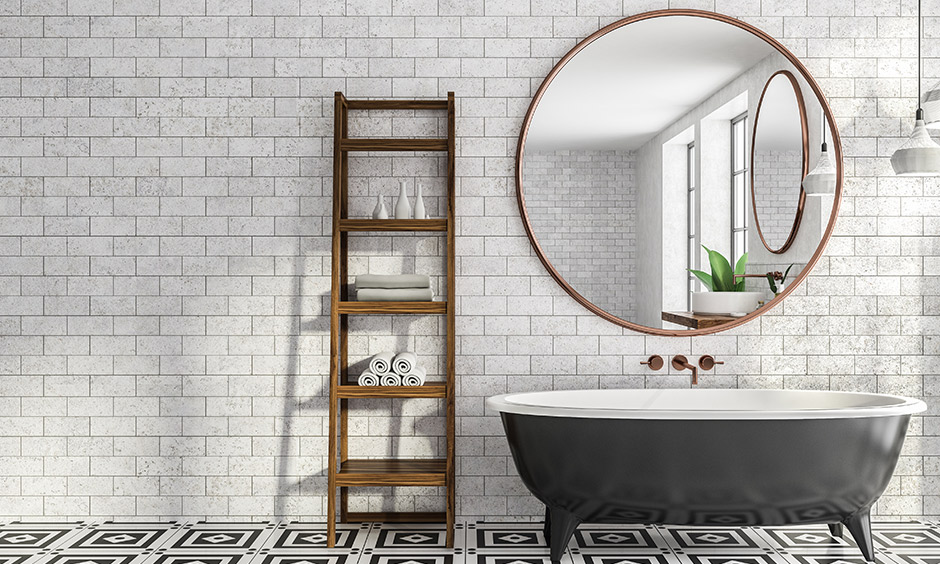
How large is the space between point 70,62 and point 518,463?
2688 millimetres

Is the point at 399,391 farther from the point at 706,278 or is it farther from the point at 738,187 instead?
the point at 738,187

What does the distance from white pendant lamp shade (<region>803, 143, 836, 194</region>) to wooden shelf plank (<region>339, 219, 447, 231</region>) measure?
66.1 inches

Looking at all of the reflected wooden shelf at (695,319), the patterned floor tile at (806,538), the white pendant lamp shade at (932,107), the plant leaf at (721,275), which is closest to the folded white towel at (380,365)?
the reflected wooden shelf at (695,319)

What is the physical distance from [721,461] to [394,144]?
1818mm

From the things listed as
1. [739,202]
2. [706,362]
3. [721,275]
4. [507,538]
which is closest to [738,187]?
[739,202]

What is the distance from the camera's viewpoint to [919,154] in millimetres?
3178

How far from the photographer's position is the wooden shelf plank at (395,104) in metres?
3.42

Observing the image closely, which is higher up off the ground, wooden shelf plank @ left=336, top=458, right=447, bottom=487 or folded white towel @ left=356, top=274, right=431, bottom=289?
folded white towel @ left=356, top=274, right=431, bottom=289

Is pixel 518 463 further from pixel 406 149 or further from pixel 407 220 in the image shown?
pixel 406 149

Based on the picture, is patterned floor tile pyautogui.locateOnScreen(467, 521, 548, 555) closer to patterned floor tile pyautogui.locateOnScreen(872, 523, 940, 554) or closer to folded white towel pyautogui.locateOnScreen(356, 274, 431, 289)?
folded white towel pyautogui.locateOnScreen(356, 274, 431, 289)

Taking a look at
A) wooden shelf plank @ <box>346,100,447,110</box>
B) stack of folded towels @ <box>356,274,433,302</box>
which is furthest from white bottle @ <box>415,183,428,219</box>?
wooden shelf plank @ <box>346,100,447,110</box>

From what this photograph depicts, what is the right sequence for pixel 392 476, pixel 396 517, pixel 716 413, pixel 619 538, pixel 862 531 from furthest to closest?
pixel 396 517, pixel 619 538, pixel 392 476, pixel 862 531, pixel 716 413

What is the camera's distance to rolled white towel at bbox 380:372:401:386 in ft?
10.8

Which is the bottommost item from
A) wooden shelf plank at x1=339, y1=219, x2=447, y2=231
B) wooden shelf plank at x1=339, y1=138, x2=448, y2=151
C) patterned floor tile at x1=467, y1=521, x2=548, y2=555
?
patterned floor tile at x1=467, y1=521, x2=548, y2=555
